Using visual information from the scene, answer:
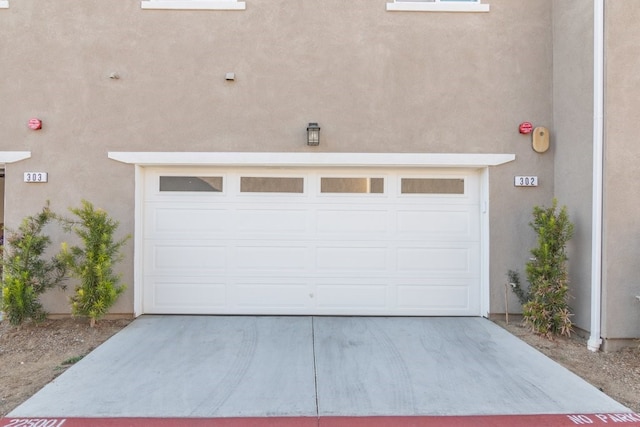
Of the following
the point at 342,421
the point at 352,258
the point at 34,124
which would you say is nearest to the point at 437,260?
the point at 352,258

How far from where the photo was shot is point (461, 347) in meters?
4.84

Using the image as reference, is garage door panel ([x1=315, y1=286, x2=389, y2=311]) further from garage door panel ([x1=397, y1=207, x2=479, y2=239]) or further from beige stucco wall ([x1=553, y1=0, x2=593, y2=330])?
beige stucco wall ([x1=553, y1=0, x2=593, y2=330])

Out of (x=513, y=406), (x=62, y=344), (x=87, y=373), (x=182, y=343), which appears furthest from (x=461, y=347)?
(x=62, y=344)

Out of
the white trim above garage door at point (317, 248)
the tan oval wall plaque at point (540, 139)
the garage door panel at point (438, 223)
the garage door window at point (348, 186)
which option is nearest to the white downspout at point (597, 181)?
the tan oval wall plaque at point (540, 139)

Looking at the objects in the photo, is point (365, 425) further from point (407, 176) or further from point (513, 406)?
point (407, 176)

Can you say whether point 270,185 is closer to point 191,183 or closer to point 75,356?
point 191,183

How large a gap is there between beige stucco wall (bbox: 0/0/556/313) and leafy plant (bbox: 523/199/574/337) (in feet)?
1.99

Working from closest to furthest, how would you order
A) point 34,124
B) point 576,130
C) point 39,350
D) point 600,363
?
point 600,363 < point 39,350 < point 576,130 < point 34,124

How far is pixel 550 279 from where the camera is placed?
5180 mm

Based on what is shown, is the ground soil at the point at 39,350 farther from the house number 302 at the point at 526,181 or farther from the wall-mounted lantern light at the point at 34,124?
the house number 302 at the point at 526,181

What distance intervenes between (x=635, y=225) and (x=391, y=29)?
416cm

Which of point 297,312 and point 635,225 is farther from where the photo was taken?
point 297,312

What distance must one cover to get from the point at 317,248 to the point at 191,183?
2.17 metres

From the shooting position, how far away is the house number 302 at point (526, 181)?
19.3ft
